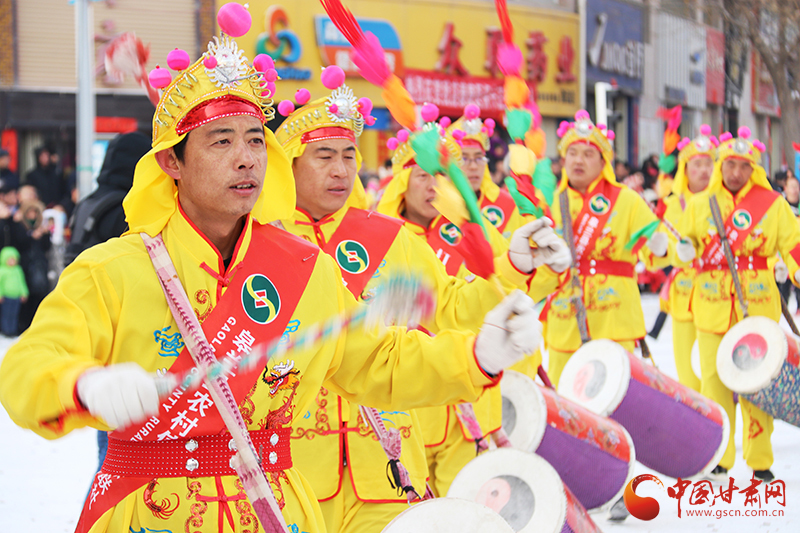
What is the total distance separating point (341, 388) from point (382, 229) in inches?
49.2

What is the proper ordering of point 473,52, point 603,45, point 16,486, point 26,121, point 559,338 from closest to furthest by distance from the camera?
1. point 16,486
2. point 559,338
3. point 26,121
4. point 473,52
5. point 603,45

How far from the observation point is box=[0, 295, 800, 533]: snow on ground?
16.1 feet

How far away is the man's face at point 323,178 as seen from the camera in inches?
137

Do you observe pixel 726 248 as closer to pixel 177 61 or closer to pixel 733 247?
pixel 733 247

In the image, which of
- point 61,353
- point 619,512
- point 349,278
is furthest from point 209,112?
point 619,512

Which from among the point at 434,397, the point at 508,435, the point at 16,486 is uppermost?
the point at 434,397

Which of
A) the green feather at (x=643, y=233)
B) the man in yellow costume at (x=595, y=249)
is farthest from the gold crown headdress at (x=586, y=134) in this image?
the green feather at (x=643, y=233)

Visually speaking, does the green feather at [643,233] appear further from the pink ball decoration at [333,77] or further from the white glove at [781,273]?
the pink ball decoration at [333,77]

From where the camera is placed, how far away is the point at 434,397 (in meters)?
2.21

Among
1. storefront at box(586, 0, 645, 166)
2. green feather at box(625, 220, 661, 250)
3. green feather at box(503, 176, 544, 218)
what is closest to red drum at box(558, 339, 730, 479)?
green feather at box(625, 220, 661, 250)

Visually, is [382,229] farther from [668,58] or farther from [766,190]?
[668,58]

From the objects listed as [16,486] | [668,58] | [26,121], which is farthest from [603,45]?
[16,486]

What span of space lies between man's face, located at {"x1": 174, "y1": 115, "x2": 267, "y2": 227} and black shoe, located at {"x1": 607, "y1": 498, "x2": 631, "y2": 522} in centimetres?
358

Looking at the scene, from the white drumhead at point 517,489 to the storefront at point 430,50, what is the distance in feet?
46.4
